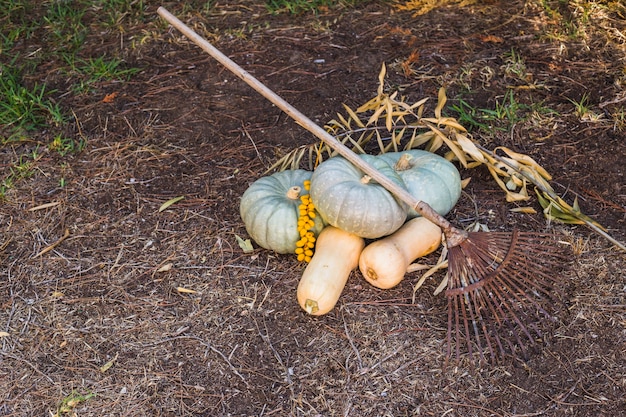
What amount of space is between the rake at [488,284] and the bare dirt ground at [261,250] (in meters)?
0.09

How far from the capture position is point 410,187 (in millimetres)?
3096

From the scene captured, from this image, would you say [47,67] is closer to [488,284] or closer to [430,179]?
[430,179]

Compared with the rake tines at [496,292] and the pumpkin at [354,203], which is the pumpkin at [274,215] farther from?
the rake tines at [496,292]

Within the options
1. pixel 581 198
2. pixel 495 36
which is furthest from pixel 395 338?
pixel 495 36

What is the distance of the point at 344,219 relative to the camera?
290cm

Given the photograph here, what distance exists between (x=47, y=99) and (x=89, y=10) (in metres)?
1.06

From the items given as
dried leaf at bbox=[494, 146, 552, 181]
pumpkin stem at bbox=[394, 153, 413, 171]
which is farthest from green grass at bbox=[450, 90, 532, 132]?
pumpkin stem at bbox=[394, 153, 413, 171]

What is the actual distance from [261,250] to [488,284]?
1069 millimetres

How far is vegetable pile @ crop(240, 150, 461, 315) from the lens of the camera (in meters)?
2.89

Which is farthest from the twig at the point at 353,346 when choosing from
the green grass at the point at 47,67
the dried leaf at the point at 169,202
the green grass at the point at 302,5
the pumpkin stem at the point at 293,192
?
the green grass at the point at 302,5

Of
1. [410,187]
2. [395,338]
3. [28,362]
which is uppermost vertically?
[410,187]

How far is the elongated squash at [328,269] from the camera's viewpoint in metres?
2.86

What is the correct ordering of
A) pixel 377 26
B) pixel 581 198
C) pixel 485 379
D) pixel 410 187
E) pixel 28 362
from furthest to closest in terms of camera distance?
pixel 377 26, pixel 581 198, pixel 410 187, pixel 28 362, pixel 485 379

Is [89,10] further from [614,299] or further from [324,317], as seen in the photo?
[614,299]
